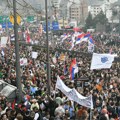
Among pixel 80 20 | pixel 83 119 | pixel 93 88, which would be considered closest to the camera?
pixel 83 119

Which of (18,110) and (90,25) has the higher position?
(18,110)

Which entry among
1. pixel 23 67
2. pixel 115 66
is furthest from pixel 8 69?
pixel 115 66

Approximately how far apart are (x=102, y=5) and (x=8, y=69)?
15024cm

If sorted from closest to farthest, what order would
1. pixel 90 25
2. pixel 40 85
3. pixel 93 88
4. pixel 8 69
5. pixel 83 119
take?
pixel 83 119
pixel 93 88
pixel 40 85
pixel 8 69
pixel 90 25

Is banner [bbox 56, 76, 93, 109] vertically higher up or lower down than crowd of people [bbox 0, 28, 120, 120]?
higher up

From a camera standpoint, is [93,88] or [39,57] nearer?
[93,88]

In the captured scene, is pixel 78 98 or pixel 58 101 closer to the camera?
pixel 78 98

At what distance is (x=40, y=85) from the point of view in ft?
62.7

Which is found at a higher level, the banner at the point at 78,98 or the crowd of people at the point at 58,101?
the banner at the point at 78,98

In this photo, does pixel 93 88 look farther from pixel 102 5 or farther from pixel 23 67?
pixel 102 5

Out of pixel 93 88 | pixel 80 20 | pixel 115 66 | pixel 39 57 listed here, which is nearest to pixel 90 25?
pixel 80 20

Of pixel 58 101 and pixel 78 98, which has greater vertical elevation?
pixel 78 98

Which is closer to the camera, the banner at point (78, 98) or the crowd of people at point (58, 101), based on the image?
the banner at point (78, 98)

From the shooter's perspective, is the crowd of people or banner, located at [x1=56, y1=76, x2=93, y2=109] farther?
the crowd of people
